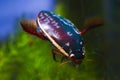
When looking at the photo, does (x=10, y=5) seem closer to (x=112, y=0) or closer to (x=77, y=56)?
(x=77, y=56)

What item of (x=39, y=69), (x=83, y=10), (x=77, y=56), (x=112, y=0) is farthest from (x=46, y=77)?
(x=112, y=0)

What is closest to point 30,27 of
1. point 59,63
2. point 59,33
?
point 59,33

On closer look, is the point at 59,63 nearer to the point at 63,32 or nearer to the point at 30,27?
the point at 63,32

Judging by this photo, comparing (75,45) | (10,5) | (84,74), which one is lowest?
(84,74)

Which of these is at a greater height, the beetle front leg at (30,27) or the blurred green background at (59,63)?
the beetle front leg at (30,27)
